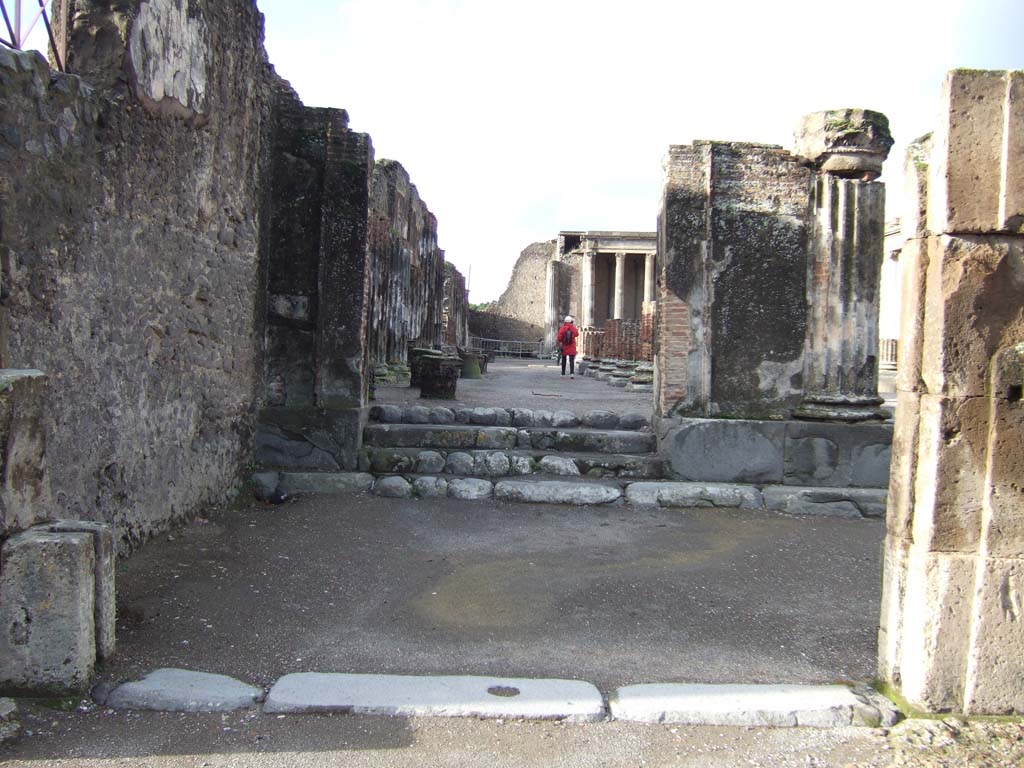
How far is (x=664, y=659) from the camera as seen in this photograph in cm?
381

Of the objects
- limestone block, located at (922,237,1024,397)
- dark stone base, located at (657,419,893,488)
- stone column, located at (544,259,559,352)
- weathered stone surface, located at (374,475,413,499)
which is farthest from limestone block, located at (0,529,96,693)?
stone column, located at (544,259,559,352)

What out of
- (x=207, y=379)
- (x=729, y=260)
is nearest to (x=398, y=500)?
(x=207, y=379)

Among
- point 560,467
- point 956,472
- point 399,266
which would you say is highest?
point 399,266

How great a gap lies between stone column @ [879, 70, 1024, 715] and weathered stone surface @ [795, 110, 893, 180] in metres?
4.55

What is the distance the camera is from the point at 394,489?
7.03 meters

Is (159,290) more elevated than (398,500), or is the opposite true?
(159,290)

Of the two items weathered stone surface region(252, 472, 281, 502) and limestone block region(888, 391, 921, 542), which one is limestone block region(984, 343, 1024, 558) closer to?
limestone block region(888, 391, 921, 542)

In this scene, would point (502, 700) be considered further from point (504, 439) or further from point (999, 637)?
point (504, 439)

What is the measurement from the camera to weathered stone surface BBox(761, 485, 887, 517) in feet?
23.4

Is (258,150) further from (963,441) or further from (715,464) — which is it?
(963,441)

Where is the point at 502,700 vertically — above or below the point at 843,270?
below

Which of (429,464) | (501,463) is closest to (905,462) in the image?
(501,463)

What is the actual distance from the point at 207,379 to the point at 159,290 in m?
1.05

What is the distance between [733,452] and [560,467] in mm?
1553
